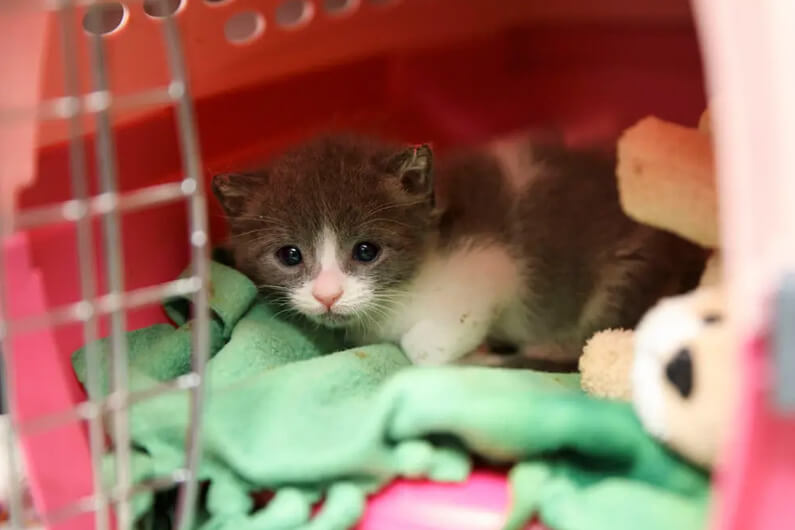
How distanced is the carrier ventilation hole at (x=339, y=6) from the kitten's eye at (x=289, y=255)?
1.96 ft

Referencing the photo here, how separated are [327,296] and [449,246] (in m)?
0.24

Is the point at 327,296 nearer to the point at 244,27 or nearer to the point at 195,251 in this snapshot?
the point at 195,251

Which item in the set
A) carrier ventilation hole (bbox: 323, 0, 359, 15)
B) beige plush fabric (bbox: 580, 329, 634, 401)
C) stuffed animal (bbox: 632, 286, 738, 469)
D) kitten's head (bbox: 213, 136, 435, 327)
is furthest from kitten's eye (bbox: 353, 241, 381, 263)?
carrier ventilation hole (bbox: 323, 0, 359, 15)

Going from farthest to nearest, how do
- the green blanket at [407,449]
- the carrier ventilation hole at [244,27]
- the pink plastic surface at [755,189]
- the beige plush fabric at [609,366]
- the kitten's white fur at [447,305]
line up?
the carrier ventilation hole at [244,27] < the kitten's white fur at [447,305] < the beige plush fabric at [609,366] < the green blanket at [407,449] < the pink plastic surface at [755,189]

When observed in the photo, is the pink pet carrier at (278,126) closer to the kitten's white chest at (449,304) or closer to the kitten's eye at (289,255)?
the kitten's eye at (289,255)

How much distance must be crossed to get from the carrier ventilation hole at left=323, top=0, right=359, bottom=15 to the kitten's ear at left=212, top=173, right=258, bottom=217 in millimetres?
543

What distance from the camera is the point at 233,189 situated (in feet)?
4.00

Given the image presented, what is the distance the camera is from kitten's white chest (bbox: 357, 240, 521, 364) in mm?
1276

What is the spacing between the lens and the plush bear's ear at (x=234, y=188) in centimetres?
121

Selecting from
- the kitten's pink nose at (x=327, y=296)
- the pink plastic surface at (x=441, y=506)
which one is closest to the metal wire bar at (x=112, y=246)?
the pink plastic surface at (x=441, y=506)

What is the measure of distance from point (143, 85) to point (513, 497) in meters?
0.80

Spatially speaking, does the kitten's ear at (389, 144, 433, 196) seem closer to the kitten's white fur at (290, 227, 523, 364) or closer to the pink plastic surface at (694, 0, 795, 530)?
the kitten's white fur at (290, 227, 523, 364)

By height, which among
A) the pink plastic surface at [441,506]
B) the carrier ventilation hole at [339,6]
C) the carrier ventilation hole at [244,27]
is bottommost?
the pink plastic surface at [441,506]

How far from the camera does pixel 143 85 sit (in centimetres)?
126
